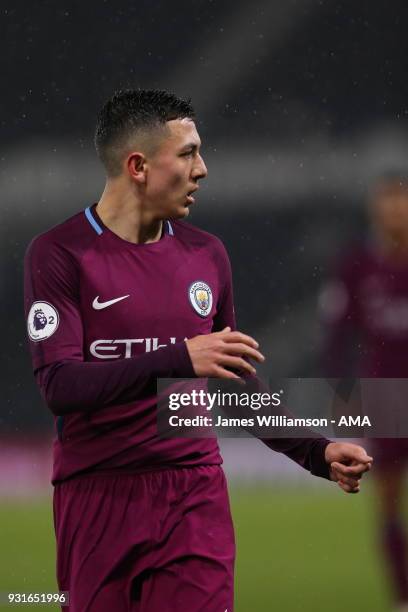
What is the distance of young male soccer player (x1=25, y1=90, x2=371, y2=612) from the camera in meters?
2.18

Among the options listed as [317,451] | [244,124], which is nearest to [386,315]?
[317,451]

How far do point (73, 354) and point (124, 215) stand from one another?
0.31 metres

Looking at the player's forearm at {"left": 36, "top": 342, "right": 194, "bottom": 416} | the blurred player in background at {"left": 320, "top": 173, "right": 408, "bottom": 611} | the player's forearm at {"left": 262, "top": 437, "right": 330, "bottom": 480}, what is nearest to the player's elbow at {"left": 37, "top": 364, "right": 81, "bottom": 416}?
the player's forearm at {"left": 36, "top": 342, "right": 194, "bottom": 416}

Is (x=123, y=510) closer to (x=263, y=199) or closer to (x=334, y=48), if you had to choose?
(x=263, y=199)

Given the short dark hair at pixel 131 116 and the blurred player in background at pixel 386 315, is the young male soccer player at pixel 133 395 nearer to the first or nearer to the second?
the short dark hair at pixel 131 116

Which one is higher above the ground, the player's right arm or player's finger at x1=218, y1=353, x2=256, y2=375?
the player's right arm

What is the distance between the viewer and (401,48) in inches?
446

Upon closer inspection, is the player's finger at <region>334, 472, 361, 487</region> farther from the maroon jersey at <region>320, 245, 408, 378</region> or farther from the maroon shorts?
the maroon jersey at <region>320, 245, 408, 378</region>

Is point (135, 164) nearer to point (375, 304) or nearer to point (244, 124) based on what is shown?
point (375, 304)

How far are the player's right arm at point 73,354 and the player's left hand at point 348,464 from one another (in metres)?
0.31

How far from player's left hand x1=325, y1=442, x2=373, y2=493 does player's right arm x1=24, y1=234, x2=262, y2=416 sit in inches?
12.4

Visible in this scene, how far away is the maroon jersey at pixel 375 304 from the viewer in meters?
4.52

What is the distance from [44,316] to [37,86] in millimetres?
8909

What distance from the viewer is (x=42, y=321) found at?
2.17m
